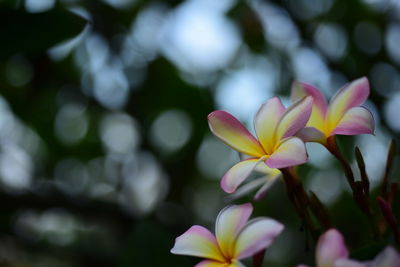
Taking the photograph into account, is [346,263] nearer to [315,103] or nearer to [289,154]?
[289,154]

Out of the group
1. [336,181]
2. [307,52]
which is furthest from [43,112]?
[336,181]

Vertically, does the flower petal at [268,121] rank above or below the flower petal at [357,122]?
below

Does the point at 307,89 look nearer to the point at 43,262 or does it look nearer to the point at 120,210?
the point at 120,210

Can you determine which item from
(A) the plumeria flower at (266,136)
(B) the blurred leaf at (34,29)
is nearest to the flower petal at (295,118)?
(A) the plumeria flower at (266,136)

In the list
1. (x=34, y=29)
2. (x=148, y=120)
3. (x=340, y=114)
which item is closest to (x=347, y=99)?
(x=340, y=114)

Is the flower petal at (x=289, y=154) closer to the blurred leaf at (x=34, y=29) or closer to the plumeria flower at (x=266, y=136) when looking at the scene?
the plumeria flower at (x=266, y=136)

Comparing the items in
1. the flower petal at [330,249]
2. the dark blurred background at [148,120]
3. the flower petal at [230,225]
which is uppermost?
the flower petal at [330,249]

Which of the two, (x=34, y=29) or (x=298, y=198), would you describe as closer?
(x=298, y=198)
